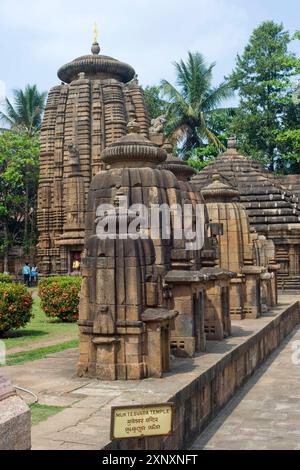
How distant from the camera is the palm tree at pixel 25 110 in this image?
46.9m

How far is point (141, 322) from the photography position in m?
8.57

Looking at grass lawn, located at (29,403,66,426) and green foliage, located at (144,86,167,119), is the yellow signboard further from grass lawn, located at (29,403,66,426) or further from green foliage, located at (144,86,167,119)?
green foliage, located at (144,86,167,119)

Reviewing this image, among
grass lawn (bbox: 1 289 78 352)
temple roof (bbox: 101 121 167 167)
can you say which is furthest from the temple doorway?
temple roof (bbox: 101 121 167 167)

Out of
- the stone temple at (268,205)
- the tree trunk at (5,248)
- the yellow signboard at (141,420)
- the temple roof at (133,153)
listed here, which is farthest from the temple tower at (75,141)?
the yellow signboard at (141,420)

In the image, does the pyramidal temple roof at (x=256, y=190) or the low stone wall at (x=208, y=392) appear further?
the pyramidal temple roof at (x=256, y=190)

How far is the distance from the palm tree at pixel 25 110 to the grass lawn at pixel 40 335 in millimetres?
32239

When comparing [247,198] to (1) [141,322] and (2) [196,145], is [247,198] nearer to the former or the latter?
(2) [196,145]

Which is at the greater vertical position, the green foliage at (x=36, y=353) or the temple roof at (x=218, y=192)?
the temple roof at (x=218, y=192)

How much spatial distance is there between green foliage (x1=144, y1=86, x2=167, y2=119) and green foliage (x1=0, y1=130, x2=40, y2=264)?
11.4m

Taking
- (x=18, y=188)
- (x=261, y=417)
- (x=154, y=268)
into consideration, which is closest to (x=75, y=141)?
(x=18, y=188)

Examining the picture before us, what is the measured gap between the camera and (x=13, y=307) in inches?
548

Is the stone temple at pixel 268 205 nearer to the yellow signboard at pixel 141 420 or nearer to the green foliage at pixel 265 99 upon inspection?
the green foliage at pixel 265 99

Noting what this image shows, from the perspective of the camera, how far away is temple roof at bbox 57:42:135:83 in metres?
33.2
